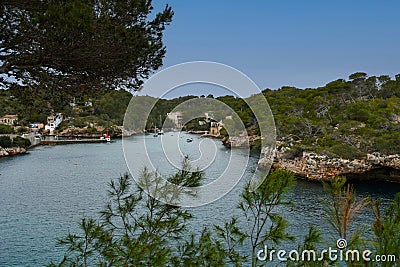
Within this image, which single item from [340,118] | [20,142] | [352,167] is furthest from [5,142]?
[352,167]

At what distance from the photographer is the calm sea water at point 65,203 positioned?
8453 millimetres

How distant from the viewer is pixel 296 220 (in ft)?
34.9

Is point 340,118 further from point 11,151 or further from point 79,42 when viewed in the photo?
point 11,151

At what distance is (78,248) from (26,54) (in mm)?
1936

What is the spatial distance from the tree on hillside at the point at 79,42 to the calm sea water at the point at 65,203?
867 mm

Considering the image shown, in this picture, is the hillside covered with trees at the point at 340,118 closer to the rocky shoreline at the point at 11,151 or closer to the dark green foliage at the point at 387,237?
the rocky shoreline at the point at 11,151

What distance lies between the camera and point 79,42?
11.8 feet

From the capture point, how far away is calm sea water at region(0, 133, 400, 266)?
27.7 ft

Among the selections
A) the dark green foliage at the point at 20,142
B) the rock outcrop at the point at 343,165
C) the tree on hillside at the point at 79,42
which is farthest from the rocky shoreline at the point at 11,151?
the tree on hillside at the point at 79,42

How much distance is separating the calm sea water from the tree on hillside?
0.87 m

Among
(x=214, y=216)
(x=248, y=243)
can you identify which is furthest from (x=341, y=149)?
(x=248, y=243)

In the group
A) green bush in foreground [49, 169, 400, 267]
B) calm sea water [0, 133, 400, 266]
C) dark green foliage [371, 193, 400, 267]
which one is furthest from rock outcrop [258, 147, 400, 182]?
dark green foliage [371, 193, 400, 267]

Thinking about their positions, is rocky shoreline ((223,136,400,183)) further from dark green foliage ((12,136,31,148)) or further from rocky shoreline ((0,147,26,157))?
dark green foliage ((12,136,31,148))

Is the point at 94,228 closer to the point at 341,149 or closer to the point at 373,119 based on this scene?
the point at 341,149
